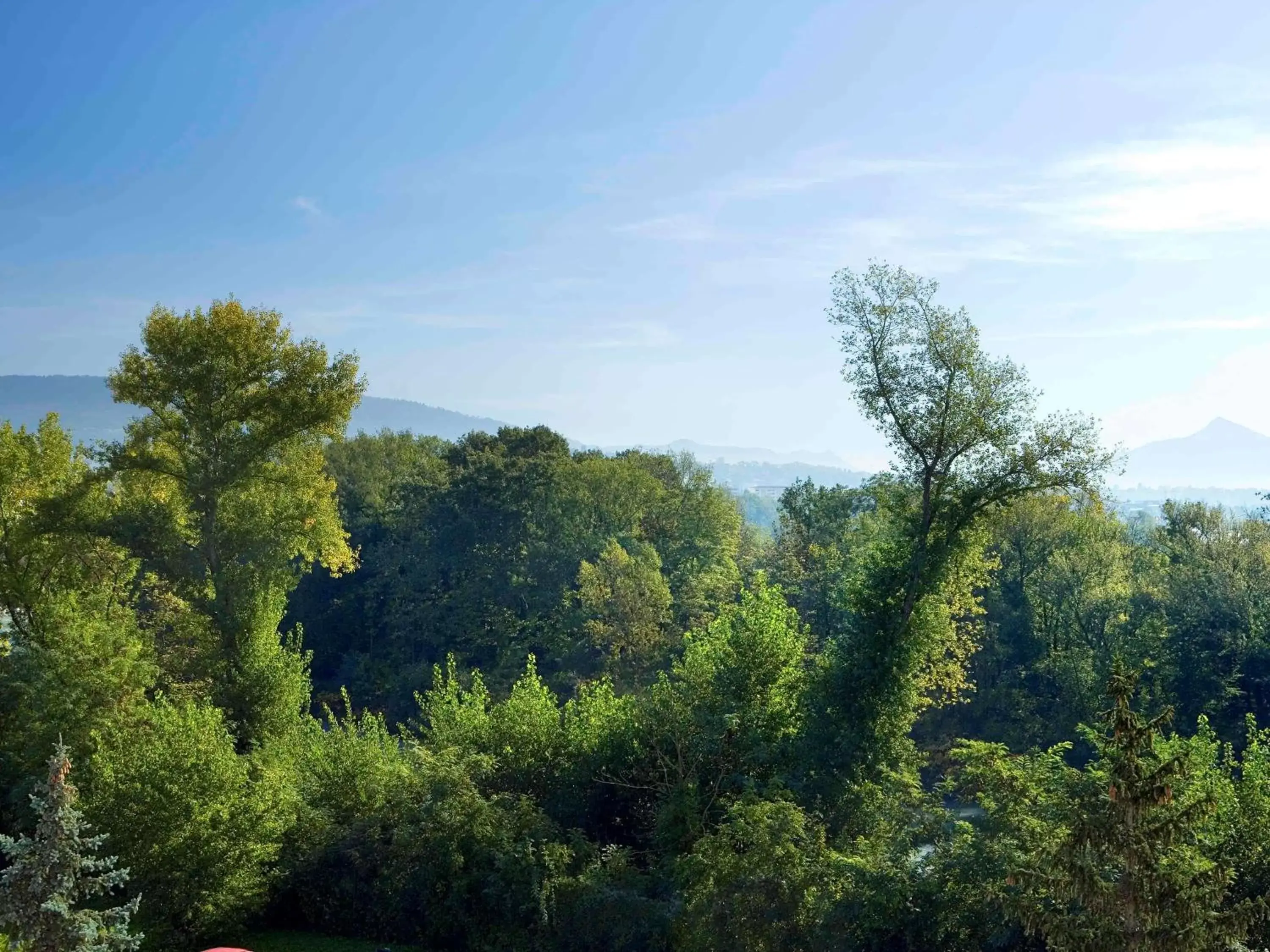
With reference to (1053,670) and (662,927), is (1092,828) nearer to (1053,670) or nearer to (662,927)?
(662,927)

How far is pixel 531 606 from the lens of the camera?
→ 43688 millimetres

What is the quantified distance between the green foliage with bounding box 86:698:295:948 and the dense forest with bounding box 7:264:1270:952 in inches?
2.5

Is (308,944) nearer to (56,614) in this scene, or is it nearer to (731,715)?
(731,715)

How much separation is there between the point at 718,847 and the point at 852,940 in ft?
8.59

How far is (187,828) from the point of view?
17.8m

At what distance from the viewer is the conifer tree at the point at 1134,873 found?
8.53m

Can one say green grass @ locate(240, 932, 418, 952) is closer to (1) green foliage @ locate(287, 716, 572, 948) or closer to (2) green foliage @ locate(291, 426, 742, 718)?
(1) green foliage @ locate(287, 716, 572, 948)

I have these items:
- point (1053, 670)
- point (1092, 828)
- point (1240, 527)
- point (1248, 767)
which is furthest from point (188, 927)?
point (1240, 527)

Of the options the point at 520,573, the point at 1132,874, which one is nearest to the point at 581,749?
the point at 1132,874


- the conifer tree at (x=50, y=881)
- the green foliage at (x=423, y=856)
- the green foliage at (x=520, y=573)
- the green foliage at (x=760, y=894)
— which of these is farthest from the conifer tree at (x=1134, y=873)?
the green foliage at (x=520, y=573)

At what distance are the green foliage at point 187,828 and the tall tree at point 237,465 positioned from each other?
538cm

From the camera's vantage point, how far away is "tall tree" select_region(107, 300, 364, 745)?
23.5 metres

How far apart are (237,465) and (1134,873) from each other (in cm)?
2149

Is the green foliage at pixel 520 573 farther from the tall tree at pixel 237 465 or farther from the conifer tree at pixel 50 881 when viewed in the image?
the conifer tree at pixel 50 881
